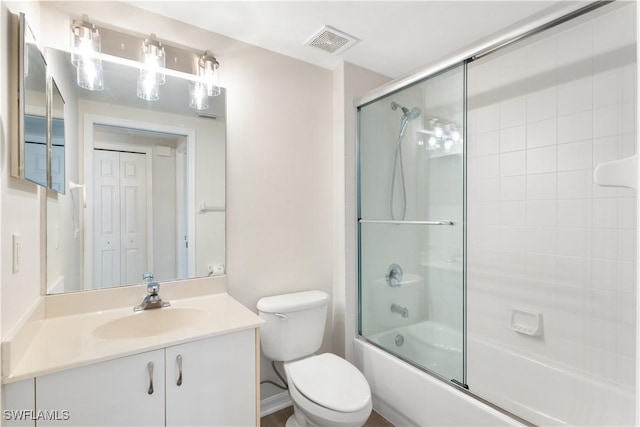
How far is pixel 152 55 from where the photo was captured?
64.4 inches

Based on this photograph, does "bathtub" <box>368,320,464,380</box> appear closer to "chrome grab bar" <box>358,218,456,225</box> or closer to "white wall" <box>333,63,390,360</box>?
"white wall" <box>333,63,390,360</box>

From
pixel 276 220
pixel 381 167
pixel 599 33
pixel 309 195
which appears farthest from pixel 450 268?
pixel 599 33

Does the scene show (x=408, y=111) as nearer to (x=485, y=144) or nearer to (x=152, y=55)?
(x=485, y=144)

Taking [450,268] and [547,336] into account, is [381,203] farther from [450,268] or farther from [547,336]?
[547,336]

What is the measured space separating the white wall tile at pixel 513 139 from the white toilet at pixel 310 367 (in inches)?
60.1

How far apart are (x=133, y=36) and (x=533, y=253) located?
2.55 m

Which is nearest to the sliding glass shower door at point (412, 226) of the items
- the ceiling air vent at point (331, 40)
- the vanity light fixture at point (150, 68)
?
the ceiling air vent at point (331, 40)

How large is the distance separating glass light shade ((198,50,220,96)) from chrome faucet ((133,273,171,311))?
1041 mm

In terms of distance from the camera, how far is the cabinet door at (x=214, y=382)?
123 cm

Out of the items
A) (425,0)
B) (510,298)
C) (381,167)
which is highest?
(425,0)

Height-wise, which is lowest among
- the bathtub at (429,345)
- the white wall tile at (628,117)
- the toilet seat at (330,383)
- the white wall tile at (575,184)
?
the toilet seat at (330,383)

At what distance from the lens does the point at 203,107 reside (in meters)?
1.80

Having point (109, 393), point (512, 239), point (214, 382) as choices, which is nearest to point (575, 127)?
point (512, 239)

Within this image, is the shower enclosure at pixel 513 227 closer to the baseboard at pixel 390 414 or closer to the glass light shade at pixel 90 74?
the baseboard at pixel 390 414
